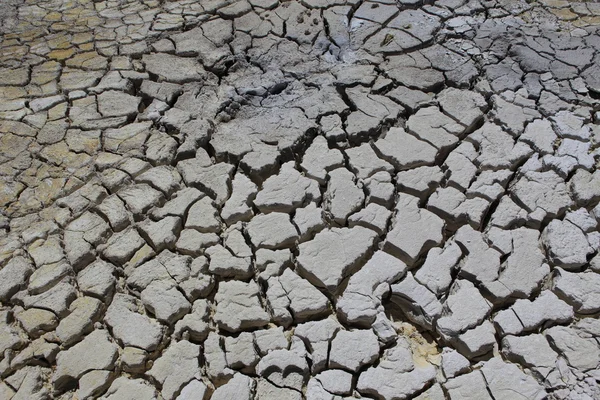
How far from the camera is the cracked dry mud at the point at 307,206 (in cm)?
182

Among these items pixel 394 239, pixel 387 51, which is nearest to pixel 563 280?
pixel 394 239

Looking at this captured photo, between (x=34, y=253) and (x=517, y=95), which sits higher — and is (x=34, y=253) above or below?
below

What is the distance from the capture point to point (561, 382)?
1.73 metres

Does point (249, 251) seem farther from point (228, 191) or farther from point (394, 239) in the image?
point (394, 239)

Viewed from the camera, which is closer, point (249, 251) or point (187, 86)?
point (249, 251)

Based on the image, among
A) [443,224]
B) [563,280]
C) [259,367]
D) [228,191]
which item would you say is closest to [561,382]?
[563,280]

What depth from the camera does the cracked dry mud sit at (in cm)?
182

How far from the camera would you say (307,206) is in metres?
2.27

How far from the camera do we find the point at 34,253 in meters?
2.13

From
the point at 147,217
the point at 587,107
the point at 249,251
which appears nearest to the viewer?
the point at 249,251

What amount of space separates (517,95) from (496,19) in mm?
748

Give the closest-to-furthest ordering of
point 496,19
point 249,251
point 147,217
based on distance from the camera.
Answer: point 249,251 < point 147,217 < point 496,19

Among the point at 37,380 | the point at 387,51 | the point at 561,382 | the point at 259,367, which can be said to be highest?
the point at 387,51

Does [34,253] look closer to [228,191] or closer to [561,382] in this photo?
[228,191]
